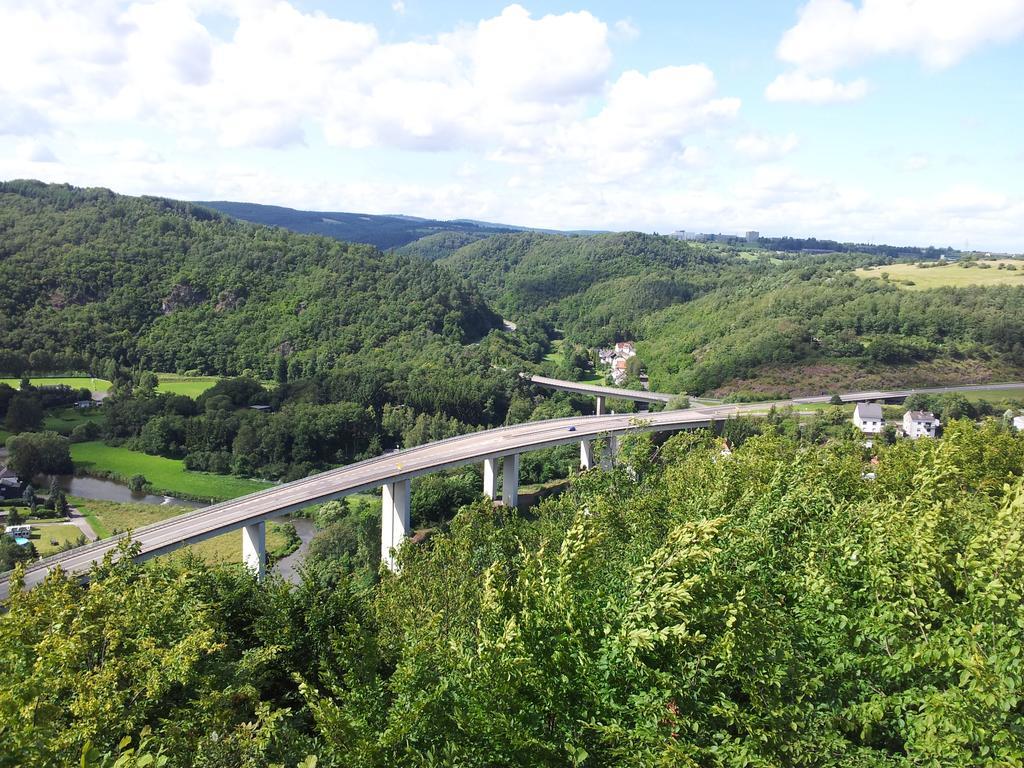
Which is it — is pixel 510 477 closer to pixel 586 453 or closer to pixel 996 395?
pixel 586 453

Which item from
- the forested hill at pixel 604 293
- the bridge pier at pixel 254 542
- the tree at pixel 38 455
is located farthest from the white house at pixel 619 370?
the tree at pixel 38 455

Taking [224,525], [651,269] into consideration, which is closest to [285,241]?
[651,269]

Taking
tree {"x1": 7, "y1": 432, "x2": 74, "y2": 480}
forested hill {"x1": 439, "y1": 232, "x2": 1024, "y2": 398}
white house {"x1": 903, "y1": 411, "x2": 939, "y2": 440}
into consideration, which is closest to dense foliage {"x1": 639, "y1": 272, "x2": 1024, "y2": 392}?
forested hill {"x1": 439, "y1": 232, "x2": 1024, "y2": 398}

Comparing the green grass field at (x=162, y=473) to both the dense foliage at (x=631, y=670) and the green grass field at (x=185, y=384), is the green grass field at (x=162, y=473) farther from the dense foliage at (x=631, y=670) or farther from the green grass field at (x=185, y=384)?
the dense foliage at (x=631, y=670)

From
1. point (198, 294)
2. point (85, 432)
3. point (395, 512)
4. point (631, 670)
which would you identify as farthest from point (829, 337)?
point (198, 294)

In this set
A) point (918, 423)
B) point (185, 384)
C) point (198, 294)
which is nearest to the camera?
point (918, 423)
